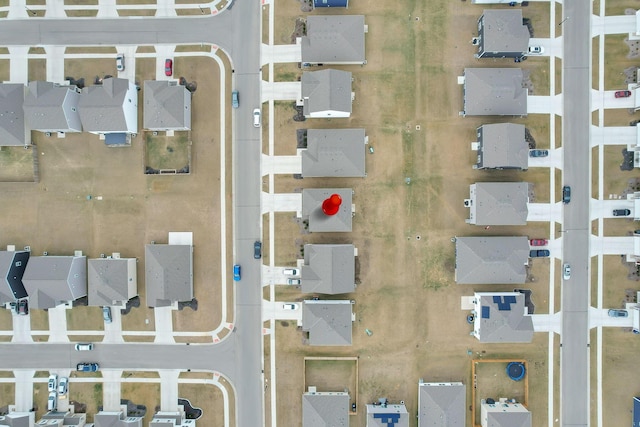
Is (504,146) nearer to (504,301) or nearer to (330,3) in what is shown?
(504,301)

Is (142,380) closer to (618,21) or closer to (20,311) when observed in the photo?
(20,311)

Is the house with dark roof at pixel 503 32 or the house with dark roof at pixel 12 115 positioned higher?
the house with dark roof at pixel 503 32

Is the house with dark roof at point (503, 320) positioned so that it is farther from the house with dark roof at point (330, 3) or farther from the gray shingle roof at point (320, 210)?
the house with dark roof at point (330, 3)

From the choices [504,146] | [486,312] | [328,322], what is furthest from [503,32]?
[328,322]

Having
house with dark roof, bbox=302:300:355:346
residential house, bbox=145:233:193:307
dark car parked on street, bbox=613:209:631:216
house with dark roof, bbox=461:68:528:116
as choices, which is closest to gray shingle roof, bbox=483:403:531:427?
house with dark roof, bbox=302:300:355:346

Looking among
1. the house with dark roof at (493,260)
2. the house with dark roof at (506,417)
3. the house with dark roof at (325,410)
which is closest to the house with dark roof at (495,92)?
the house with dark roof at (493,260)

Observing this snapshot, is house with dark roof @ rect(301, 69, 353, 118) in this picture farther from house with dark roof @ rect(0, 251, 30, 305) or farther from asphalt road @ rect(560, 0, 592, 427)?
house with dark roof @ rect(0, 251, 30, 305)

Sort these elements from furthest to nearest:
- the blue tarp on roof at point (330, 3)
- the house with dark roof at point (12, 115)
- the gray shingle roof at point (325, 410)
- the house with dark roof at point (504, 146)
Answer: the house with dark roof at point (12, 115)
the blue tarp on roof at point (330, 3)
the gray shingle roof at point (325, 410)
the house with dark roof at point (504, 146)

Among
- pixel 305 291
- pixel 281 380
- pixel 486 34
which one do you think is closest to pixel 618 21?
pixel 486 34
